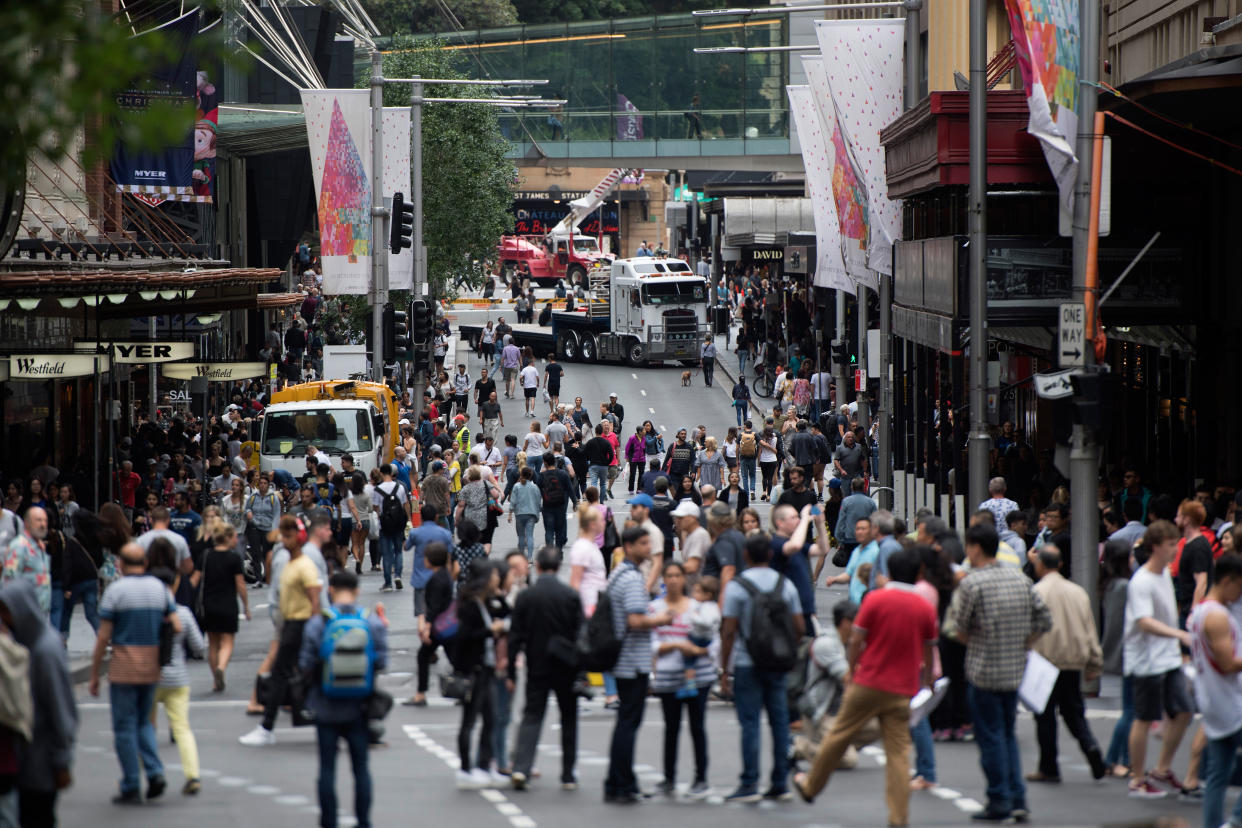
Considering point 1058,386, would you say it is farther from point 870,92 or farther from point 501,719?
point 870,92

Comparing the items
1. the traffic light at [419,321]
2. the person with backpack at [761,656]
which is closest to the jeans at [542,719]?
the person with backpack at [761,656]

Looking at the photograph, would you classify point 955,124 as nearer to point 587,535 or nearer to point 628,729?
point 587,535

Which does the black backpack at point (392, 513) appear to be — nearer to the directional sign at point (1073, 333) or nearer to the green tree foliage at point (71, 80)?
the directional sign at point (1073, 333)

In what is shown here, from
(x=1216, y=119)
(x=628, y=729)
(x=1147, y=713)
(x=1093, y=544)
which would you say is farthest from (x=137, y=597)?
(x=1216, y=119)

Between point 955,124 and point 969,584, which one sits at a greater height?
point 955,124

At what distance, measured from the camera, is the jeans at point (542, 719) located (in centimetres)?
1090

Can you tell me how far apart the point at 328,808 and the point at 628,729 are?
6.61ft

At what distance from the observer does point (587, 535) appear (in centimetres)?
1355

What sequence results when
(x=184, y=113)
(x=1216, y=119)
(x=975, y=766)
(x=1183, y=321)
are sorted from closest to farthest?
(x=184, y=113), (x=975, y=766), (x=1216, y=119), (x=1183, y=321)

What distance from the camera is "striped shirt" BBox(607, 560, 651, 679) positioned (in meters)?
10.8

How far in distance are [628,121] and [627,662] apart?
53.9 meters

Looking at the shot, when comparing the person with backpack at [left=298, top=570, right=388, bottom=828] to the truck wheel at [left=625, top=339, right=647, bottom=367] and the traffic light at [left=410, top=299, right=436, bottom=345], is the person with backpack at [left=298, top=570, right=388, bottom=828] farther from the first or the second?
the truck wheel at [left=625, top=339, right=647, bottom=367]

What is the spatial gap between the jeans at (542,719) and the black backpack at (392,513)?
10.7m

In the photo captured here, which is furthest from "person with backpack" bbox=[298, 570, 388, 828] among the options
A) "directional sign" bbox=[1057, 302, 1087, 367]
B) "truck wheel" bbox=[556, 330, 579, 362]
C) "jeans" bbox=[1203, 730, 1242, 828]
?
"truck wheel" bbox=[556, 330, 579, 362]
